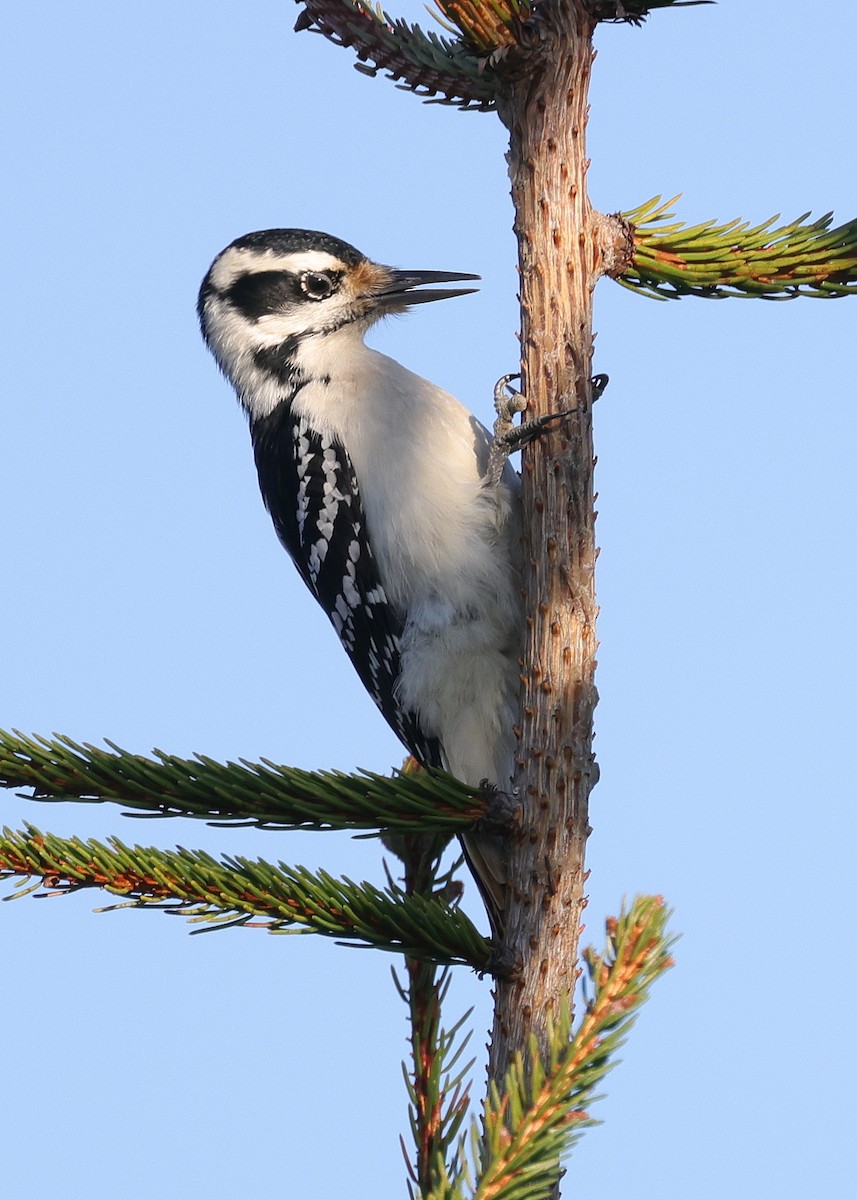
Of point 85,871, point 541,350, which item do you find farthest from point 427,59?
point 85,871

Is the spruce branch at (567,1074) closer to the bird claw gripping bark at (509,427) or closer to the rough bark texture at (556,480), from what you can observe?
the rough bark texture at (556,480)

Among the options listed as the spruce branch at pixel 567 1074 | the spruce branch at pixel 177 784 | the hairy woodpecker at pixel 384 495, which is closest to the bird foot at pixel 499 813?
the spruce branch at pixel 177 784

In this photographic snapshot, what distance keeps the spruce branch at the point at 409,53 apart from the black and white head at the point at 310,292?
1585 mm

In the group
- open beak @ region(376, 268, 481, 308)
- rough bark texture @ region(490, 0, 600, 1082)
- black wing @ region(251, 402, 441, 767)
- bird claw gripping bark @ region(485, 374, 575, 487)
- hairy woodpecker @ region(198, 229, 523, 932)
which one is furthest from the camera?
open beak @ region(376, 268, 481, 308)

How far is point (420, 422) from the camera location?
419cm

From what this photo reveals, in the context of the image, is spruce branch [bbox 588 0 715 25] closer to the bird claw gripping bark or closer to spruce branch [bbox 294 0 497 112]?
spruce branch [bbox 294 0 497 112]

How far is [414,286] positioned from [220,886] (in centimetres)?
289

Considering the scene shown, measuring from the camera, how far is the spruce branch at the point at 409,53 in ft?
9.96

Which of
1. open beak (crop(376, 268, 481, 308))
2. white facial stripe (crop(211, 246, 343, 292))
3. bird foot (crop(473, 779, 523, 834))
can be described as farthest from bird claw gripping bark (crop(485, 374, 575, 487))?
white facial stripe (crop(211, 246, 343, 292))

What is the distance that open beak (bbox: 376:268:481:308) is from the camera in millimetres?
4762

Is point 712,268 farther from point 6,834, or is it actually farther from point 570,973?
point 6,834

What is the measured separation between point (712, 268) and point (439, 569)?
4.50 ft

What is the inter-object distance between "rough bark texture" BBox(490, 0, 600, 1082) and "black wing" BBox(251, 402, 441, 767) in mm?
1287

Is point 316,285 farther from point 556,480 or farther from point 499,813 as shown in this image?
point 499,813
